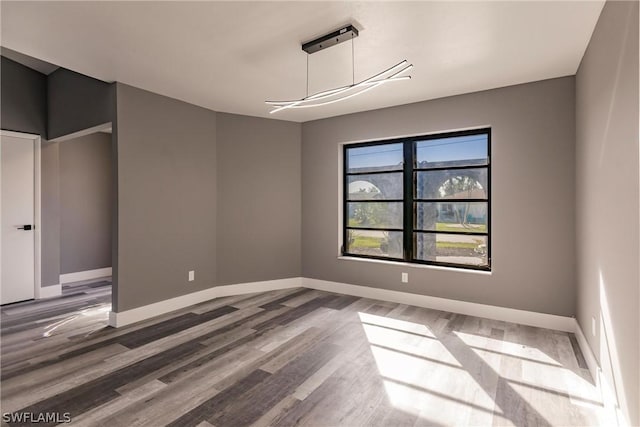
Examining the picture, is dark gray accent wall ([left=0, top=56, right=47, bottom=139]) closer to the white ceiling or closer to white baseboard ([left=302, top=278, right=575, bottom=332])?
the white ceiling

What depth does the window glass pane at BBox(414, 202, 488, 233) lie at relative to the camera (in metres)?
3.92

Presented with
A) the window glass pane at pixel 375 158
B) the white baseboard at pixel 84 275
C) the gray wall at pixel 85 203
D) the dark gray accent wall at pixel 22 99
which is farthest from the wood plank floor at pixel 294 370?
the dark gray accent wall at pixel 22 99

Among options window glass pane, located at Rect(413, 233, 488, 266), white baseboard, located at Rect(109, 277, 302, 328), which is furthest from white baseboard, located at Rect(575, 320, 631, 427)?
white baseboard, located at Rect(109, 277, 302, 328)

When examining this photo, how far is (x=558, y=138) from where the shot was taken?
3.31 m

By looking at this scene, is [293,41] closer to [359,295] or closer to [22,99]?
[359,295]

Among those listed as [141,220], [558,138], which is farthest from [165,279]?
[558,138]

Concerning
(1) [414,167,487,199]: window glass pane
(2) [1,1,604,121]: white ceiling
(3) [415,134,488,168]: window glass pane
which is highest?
(2) [1,1,604,121]: white ceiling

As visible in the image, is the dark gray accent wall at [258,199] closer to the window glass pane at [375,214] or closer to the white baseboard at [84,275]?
the window glass pane at [375,214]

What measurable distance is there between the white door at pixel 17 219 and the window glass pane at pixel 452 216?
17.4ft

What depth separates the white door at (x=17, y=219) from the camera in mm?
4262

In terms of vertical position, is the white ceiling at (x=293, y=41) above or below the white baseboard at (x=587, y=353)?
above

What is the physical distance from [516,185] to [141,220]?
4206mm

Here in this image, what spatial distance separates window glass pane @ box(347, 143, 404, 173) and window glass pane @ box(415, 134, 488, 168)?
300mm

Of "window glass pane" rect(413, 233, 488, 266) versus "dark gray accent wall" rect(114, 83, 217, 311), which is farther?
"window glass pane" rect(413, 233, 488, 266)
